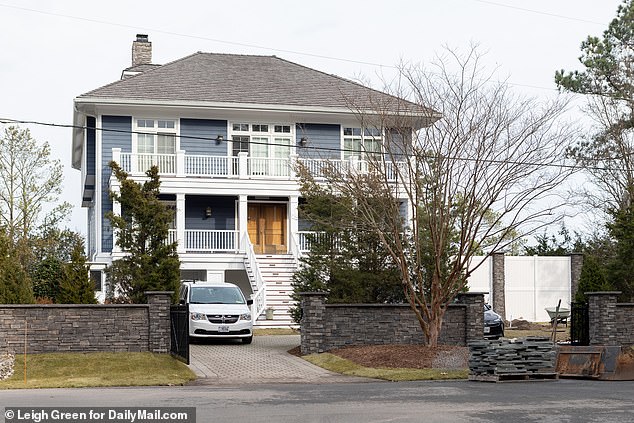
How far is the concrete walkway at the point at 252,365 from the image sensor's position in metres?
20.2

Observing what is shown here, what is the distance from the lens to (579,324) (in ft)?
88.0

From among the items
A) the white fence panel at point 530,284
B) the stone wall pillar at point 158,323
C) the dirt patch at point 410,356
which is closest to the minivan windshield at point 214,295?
the stone wall pillar at point 158,323

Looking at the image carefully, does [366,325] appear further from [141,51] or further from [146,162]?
[141,51]

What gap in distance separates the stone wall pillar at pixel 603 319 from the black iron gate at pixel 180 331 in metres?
10.7

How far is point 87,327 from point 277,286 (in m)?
11.8

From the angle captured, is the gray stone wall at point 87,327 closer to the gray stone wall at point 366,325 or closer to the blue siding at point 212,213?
the gray stone wall at point 366,325

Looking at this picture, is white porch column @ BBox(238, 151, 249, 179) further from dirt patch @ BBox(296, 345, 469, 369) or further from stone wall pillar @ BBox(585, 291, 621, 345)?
stone wall pillar @ BBox(585, 291, 621, 345)

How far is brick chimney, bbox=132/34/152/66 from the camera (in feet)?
145

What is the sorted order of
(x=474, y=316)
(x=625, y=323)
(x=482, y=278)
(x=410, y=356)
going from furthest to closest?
(x=482, y=278) → (x=625, y=323) → (x=474, y=316) → (x=410, y=356)

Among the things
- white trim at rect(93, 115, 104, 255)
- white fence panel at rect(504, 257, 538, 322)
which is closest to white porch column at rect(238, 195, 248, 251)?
white trim at rect(93, 115, 104, 255)

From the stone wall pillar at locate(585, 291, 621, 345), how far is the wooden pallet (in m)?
5.86

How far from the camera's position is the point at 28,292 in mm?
22906

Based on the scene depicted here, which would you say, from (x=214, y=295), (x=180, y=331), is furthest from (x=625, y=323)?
(x=180, y=331)

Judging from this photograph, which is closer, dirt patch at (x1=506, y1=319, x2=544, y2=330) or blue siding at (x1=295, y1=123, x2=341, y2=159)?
dirt patch at (x1=506, y1=319, x2=544, y2=330)
